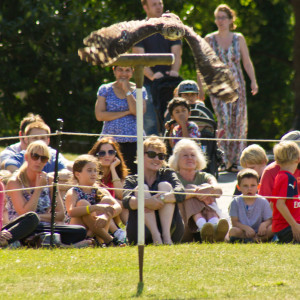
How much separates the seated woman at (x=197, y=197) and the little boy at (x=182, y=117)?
96 cm

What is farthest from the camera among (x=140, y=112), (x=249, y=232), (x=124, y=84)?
(x=124, y=84)

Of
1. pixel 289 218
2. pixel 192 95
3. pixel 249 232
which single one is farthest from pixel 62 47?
pixel 289 218

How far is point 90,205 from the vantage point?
6855mm

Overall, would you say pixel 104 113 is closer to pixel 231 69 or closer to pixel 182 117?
pixel 182 117

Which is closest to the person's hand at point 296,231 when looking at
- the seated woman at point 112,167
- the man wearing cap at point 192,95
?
the seated woman at point 112,167

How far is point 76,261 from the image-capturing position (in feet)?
18.9

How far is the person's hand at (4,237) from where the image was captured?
6.41m

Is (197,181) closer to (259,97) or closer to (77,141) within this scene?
(77,141)

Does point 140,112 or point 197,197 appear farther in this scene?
point 197,197

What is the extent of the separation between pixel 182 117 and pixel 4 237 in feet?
9.17

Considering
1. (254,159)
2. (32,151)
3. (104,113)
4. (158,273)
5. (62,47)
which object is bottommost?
(158,273)

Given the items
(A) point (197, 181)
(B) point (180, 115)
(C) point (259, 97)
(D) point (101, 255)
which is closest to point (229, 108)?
(B) point (180, 115)

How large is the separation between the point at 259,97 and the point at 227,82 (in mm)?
13402

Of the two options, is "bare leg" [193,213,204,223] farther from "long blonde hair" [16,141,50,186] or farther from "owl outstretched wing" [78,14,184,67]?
"owl outstretched wing" [78,14,184,67]
